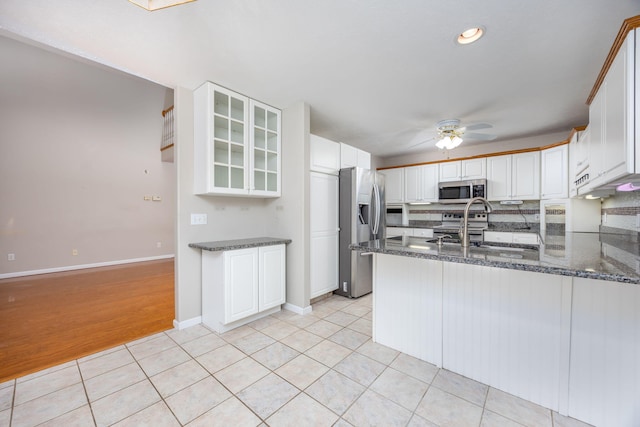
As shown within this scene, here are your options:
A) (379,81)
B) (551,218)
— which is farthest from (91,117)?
(551,218)

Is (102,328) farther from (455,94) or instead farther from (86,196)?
(455,94)

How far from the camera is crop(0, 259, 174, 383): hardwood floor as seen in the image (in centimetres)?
216

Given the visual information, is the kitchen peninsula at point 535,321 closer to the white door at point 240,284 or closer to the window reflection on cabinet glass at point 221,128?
the white door at point 240,284

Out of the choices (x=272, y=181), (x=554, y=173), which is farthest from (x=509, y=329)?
(x=554, y=173)

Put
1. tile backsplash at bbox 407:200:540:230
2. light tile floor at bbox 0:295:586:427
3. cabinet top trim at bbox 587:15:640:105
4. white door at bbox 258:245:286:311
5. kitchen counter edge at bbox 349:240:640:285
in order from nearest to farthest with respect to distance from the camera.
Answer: kitchen counter edge at bbox 349:240:640:285 → cabinet top trim at bbox 587:15:640:105 → light tile floor at bbox 0:295:586:427 → white door at bbox 258:245:286:311 → tile backsplash at bbox 407:200:540:230

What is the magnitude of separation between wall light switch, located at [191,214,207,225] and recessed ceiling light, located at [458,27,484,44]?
280 cm

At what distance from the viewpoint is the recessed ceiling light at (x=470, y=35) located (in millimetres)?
1757

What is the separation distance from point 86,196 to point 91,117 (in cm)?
166

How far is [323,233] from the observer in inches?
134

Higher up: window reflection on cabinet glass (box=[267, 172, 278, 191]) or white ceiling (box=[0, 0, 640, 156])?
white ceiling (box=[0, 0, 640, 156])

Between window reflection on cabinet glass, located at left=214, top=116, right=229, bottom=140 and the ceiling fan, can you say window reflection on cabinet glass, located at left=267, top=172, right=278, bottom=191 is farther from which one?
the ceiling fan

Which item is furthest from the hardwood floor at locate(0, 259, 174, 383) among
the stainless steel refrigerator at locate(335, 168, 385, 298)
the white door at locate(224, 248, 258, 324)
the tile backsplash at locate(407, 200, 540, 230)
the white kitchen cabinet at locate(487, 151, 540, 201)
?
the white kitchen cabinet at locate(487, 151, 540, 201)

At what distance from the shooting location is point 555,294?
1518 mm

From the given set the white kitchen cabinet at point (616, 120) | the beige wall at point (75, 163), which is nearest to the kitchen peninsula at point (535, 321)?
the white kitchen cabinet at point (616, 120)
